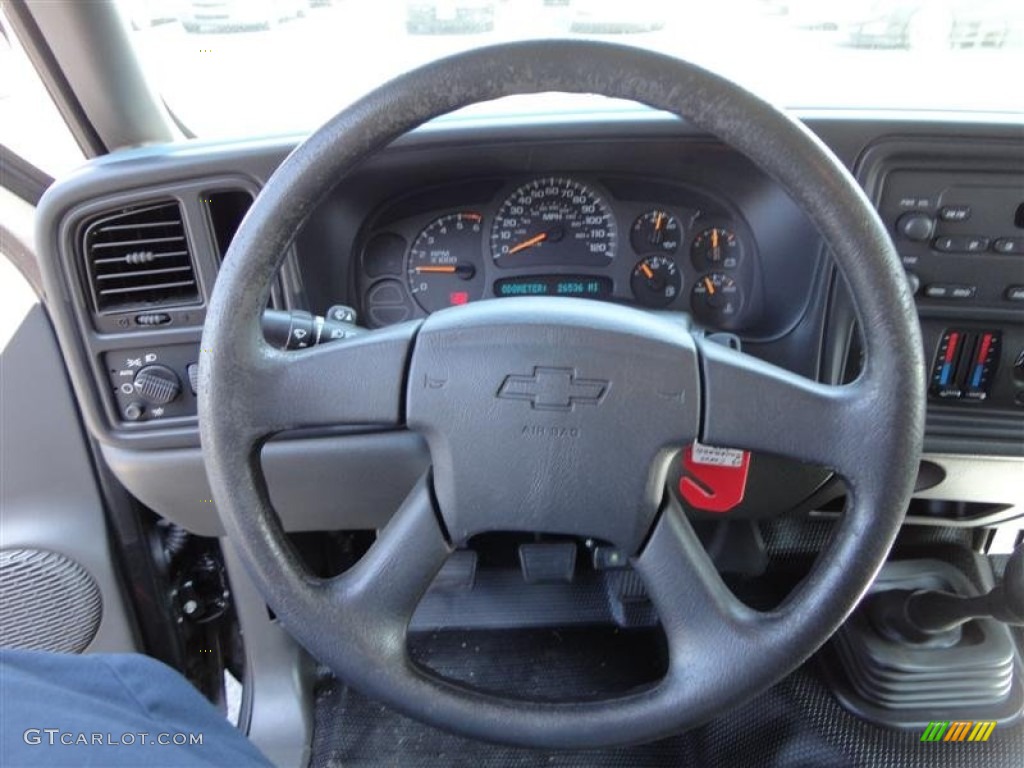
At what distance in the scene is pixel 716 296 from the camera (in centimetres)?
123

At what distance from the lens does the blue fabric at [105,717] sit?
1.95 feet

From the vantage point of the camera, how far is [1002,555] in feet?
5.28

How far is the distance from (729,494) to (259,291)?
0.64 meters

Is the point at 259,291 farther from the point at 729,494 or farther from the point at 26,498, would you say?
the point at 26,498

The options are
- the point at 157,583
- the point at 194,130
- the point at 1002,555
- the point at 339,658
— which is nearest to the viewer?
the point at 339,658

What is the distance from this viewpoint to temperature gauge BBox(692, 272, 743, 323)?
1222 millimetres

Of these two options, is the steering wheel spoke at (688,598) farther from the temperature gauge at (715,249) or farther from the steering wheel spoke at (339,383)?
the temperature gauge at (715,249)

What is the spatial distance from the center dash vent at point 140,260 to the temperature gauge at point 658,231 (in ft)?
2.02

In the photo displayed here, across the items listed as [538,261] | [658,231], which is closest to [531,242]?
[538,261]

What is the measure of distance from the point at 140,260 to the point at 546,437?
2.23ft

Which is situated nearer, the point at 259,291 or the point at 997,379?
the point at 259,291

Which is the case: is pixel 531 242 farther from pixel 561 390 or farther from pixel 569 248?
pixel 561 390

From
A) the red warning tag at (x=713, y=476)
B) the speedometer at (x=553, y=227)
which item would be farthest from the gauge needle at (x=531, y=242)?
the red warning tag at (x=713, y=476)

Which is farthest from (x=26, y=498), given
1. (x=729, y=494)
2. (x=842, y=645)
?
(x=842, y=645)
